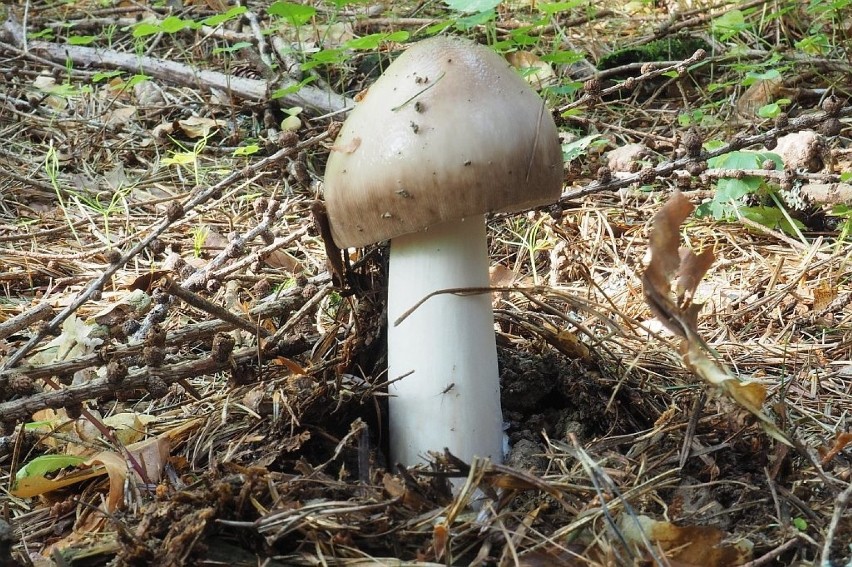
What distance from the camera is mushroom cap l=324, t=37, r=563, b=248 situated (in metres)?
1.69

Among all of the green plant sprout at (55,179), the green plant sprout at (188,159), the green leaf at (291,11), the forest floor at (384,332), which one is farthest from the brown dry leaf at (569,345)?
the green leaf at (291,11)

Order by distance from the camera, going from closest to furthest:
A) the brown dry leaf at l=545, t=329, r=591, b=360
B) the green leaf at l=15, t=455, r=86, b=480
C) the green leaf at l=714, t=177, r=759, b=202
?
the green leaf at l=15, t=455, r=86, b=480 < the brown dry leaf at l=545, t=329, r=591, b=360 < the green leaf at l=714, t=177, r=759, b=202

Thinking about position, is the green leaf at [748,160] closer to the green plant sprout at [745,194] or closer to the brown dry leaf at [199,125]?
the green plant sprout at [745,194]

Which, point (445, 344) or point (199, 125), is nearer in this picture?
Answer: point (445, 344)

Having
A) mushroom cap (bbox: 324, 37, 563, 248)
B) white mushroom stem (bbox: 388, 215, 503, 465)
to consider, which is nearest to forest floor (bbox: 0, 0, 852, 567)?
white mushroom stem (bbox: 388, 215, 503, 465)

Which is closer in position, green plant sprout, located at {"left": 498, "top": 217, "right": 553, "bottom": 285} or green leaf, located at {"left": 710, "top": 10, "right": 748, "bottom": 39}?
green plant sprout, located at {"left": 498, "top": 217, "right": 553, "bottom": 285}

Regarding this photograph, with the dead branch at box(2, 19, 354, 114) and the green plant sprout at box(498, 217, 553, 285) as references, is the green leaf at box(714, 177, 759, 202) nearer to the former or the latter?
the green plant sprout at box(498, 217, 553, 285)

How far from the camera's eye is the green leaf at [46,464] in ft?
6.22

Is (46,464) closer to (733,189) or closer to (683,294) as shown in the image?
(683,294)

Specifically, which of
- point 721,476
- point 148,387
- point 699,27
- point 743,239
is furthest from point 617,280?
point 699,27

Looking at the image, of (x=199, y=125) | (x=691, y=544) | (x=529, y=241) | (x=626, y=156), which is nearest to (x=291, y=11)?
(x=199, y=125)

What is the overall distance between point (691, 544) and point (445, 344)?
758 mm

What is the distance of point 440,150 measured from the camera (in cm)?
168

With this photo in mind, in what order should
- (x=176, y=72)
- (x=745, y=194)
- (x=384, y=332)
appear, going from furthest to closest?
(x=176, y=72) → (x=745, y=194) → (x=384, y=332)
